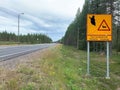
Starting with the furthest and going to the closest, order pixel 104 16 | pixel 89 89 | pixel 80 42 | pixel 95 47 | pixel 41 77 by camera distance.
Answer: pixel 80 42
pixel 95 47
pixel 104 16
pixel 89 89
pixel 41 77

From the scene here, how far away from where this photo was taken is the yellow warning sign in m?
15.9

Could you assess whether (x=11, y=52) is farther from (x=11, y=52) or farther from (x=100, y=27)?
(x=100, y=27)

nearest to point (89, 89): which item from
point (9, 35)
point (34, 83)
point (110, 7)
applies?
Result: point (34, 83)

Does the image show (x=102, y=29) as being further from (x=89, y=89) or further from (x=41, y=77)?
(x=41, y=77)

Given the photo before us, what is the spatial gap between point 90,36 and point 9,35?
150 meters

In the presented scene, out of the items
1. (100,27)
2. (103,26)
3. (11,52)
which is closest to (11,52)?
(11,52)

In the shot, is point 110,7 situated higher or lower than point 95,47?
higher

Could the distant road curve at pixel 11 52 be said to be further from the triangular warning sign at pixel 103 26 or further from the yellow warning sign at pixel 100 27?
the triangular warning sign at pixel 103 26

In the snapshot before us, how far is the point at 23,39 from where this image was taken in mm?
166250

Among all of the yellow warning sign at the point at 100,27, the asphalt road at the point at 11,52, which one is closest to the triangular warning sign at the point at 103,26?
the yellow warning sign at the point at 100,27

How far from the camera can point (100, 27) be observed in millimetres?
16078

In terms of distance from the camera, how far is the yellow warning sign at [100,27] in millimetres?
15929

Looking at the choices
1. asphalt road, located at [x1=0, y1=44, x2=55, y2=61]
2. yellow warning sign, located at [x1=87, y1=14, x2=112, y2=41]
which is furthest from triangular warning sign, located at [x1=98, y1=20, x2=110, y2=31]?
asphalt road, located at [x1=0, y1=44, x2=55, y2=61]

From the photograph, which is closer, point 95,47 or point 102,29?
point 102,29
